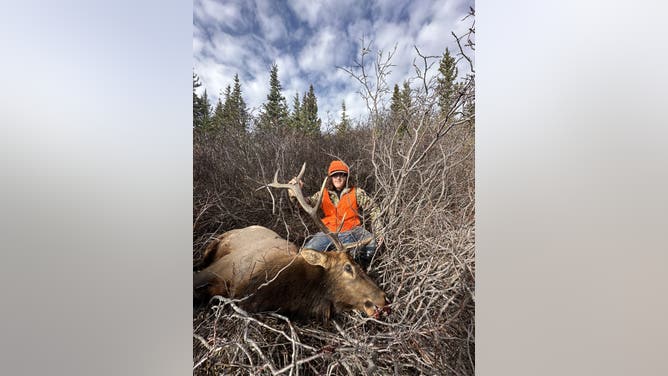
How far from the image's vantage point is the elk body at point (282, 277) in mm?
1127

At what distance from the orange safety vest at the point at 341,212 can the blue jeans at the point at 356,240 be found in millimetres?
34

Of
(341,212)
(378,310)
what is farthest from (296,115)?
(378,310)

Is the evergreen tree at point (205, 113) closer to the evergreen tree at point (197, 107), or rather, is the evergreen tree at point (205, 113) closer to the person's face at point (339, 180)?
the evergreen tree at point (197, 107)

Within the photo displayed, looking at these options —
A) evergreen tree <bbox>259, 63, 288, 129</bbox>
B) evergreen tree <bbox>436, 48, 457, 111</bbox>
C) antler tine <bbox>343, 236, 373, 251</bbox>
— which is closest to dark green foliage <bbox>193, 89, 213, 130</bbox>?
evergreen tree <bbox>259, 63, 288, 129</bbox>

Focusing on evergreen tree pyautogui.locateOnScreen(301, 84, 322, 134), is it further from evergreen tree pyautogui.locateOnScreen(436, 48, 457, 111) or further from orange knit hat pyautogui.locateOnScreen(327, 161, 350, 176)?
evergreen tree pyautogui.locateOnScreen(436, 48, 457, 111)

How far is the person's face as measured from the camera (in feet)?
3.78

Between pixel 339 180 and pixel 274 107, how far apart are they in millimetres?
558

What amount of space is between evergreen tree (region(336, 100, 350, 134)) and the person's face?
245 millimetres

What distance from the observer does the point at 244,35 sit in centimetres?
113

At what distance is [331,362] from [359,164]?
3.57 feet

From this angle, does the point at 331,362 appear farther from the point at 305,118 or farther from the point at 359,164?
the point at 305,118
